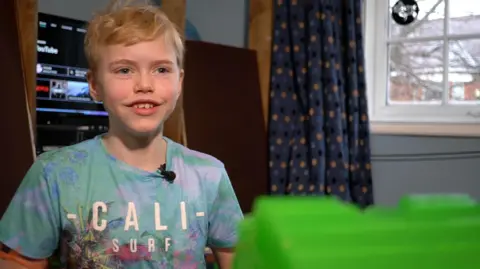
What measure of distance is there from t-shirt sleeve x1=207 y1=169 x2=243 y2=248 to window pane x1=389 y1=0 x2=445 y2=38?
2450 millimetres

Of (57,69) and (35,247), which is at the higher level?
(57,69)

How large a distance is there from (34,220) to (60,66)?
137 cm

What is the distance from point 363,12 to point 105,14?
99.4 inches

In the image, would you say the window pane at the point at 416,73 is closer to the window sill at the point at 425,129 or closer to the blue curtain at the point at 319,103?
the window sill at the point at 425,129

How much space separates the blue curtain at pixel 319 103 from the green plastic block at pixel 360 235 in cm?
287

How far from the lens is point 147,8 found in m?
1.12

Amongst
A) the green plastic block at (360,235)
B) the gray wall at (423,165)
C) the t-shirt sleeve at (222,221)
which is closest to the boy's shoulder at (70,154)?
the t-shirt sleeve at (222,221)

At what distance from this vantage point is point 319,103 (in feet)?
10.2

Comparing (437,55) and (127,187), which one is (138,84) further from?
(437,55)

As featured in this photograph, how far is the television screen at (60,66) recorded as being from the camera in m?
2.23

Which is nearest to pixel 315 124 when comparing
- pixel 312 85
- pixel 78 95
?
pixel 312 85

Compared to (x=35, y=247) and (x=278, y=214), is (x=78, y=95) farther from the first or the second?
(x=278, y=214)

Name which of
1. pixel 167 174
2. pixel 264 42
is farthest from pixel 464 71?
pixel 167 174

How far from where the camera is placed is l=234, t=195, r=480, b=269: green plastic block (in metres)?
0.21
